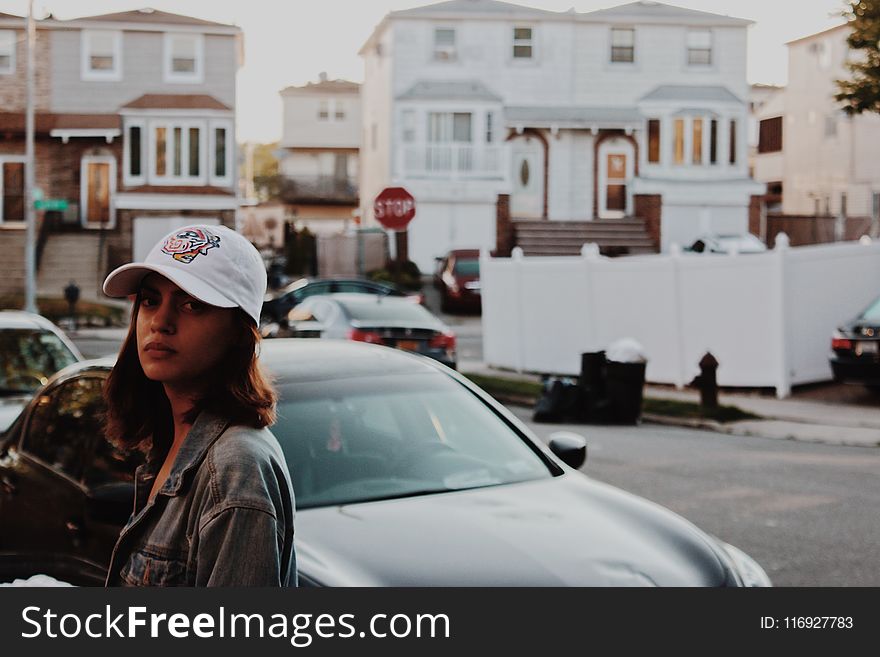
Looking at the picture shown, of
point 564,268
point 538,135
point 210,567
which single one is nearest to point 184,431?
point 210,567

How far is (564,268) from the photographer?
873 inches

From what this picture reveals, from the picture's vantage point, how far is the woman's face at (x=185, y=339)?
2.63 meters

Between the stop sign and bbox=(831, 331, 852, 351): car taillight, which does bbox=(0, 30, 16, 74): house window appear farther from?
bbox=(831, 331, 852, 351): car taillight

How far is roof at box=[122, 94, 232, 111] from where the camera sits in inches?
1751

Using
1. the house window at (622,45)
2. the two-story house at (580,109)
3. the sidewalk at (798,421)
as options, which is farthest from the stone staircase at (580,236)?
the sidewalk at (798,421)

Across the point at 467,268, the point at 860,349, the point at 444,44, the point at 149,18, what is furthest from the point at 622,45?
the point at 860,349

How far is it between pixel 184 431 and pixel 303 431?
2.83 meters

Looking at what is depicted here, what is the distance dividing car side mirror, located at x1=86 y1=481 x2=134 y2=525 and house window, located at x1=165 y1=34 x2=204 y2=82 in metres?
42.0

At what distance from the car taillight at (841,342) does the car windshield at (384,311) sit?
5.23 metres

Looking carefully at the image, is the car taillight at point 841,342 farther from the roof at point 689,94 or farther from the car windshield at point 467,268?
the roof at point 689,94

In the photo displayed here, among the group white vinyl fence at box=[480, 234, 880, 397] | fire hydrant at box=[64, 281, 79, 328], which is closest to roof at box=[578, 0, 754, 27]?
fire hydrant at box=[64, 281, 79, 328]

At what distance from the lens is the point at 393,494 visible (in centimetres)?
534

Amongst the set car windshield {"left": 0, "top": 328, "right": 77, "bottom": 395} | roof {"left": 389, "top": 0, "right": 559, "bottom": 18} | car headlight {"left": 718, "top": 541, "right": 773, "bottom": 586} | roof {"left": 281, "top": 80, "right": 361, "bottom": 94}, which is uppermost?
roof {"left": 281, "top": 80, "right": 361, "bottom": 94}
